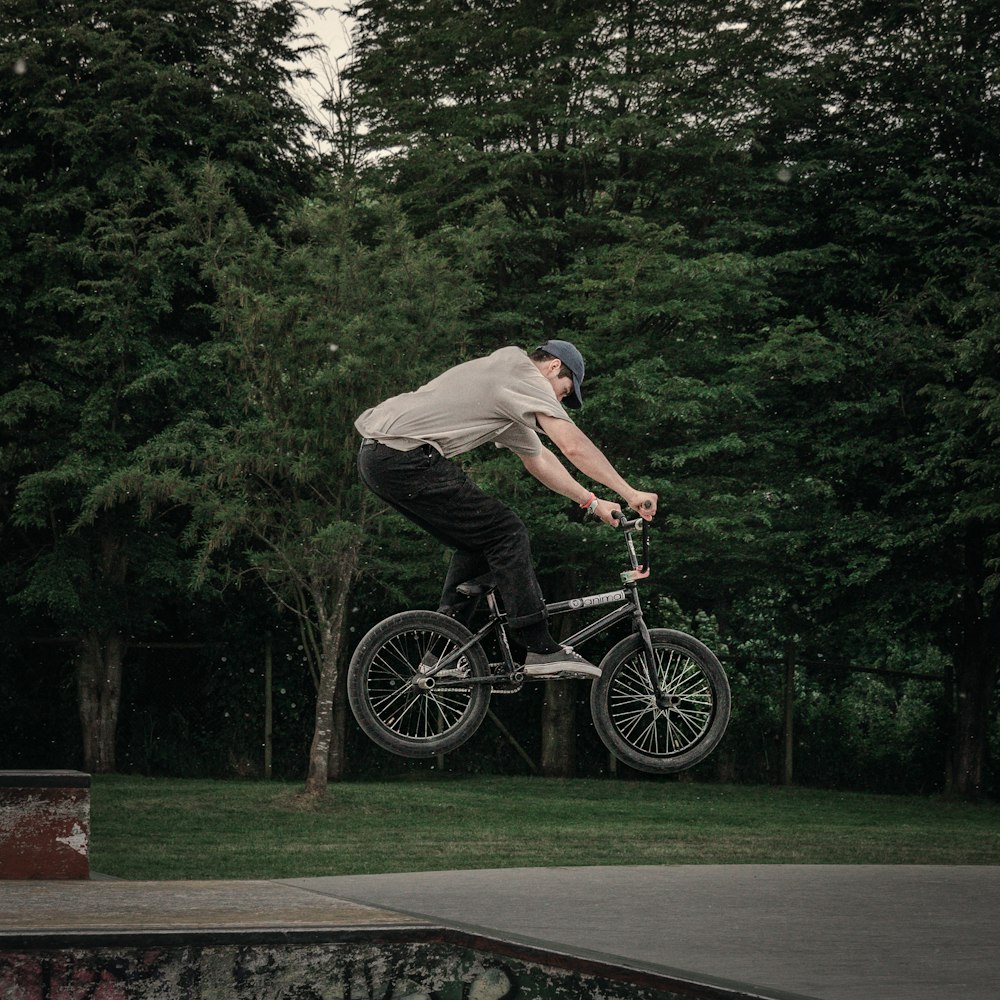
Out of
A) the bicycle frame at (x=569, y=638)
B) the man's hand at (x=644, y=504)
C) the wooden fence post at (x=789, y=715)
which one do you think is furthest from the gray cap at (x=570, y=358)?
the wooden fence post at (x=789, y=715)

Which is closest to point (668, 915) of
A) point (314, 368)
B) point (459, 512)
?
point (459, 512)

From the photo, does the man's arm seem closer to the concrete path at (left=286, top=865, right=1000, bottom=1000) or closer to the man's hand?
the man's hand

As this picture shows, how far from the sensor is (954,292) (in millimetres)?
26109

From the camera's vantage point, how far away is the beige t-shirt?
5891mm

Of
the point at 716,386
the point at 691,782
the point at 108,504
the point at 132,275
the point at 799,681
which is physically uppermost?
the point at 132,275

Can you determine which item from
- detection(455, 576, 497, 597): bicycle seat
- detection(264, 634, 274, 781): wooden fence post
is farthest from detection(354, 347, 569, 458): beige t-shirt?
detection(264, 634, 274, 781): wooden fence post

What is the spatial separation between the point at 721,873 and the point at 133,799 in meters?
9.87

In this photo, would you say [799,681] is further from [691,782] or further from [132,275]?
[132,275]

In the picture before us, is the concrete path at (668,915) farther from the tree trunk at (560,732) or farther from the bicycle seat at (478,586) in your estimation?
the tree trunk at (560,732)

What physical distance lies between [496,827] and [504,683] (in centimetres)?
1345

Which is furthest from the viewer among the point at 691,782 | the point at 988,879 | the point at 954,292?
the point at 691,782

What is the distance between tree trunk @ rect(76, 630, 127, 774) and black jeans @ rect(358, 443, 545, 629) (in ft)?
68.1

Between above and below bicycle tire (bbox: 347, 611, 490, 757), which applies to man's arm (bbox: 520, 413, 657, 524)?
above

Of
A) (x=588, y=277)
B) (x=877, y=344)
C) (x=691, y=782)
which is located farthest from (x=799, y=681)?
(x=588, y=277)
